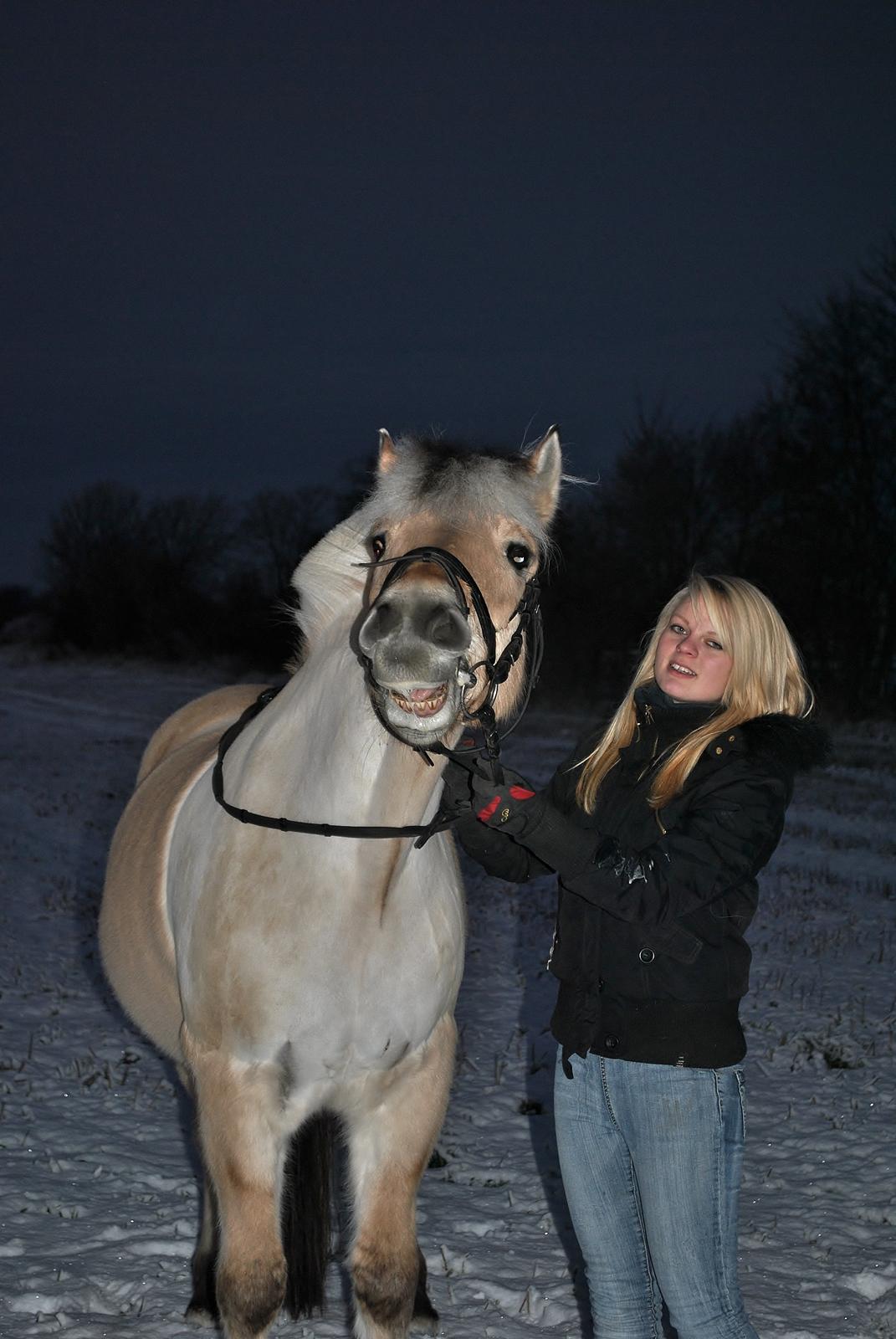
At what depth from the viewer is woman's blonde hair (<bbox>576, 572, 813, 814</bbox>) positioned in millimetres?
2529

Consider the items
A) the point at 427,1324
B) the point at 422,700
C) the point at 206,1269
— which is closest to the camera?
the point at 422,700

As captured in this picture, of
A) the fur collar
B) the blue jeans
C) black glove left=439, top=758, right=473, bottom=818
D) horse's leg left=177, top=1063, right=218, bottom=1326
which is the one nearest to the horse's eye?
black glove left=439, top=758, right=473, bottom=818

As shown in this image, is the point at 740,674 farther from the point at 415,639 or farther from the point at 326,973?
the point at 326,973

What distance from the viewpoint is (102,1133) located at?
14.7 ft

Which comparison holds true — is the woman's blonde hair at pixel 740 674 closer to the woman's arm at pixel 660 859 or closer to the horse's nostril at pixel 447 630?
the woman's arm at pixel 660 859

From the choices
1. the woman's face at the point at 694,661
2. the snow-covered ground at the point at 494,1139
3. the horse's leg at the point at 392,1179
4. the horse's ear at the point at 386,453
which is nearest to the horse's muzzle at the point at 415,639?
the horse's ear at the point at 386,453

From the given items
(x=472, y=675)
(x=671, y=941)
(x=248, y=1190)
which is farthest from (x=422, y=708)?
(x=248, y=1190)

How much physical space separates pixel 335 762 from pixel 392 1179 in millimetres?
1112

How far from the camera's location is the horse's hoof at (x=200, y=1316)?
128 inches

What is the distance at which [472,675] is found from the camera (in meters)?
2.23

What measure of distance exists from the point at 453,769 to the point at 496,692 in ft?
0.70

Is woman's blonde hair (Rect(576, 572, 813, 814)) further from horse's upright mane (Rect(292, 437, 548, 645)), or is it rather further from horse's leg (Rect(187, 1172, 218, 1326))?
horse's leg (Rect(187, 1172, 218, 1326))

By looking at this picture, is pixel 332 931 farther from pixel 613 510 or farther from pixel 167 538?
pixel 167 538

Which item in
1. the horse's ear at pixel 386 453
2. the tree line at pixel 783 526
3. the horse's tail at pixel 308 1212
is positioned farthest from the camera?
the tree line at pixel 783 526
